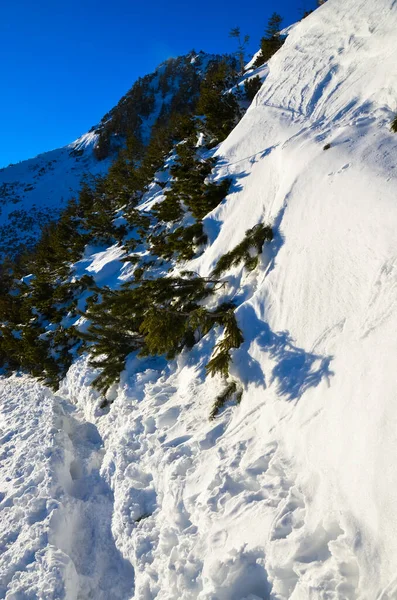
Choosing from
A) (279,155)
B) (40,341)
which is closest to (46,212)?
(40,341)

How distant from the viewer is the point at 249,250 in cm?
717

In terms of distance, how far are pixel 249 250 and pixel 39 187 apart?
246ft

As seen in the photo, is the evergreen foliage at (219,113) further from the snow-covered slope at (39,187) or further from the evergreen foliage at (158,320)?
the snow-covered slope at (39,187)

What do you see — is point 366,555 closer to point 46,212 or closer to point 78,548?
point 78,548

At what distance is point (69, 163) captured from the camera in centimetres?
7625

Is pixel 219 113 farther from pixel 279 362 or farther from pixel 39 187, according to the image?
pixel 39 187

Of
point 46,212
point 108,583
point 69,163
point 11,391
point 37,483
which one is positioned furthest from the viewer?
point 69,163

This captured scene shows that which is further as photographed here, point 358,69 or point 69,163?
point 69,163

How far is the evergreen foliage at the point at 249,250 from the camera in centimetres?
693

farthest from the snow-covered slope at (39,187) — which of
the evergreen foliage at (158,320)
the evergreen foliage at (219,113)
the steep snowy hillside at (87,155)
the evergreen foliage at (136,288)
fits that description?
the evergreen foliage at (158,320)

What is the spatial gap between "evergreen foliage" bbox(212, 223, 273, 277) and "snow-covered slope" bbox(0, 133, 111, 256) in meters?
52.0

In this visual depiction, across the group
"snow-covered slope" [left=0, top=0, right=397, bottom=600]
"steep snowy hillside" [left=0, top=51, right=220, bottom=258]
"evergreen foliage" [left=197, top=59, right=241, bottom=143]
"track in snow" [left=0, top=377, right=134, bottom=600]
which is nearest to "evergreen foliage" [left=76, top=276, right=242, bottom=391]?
"snow-covered slope" [left=0, top=0, right=397, bottom=600]

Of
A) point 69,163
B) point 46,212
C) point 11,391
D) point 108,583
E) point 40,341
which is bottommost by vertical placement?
point 108,583

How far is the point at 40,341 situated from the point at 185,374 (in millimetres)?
9894
